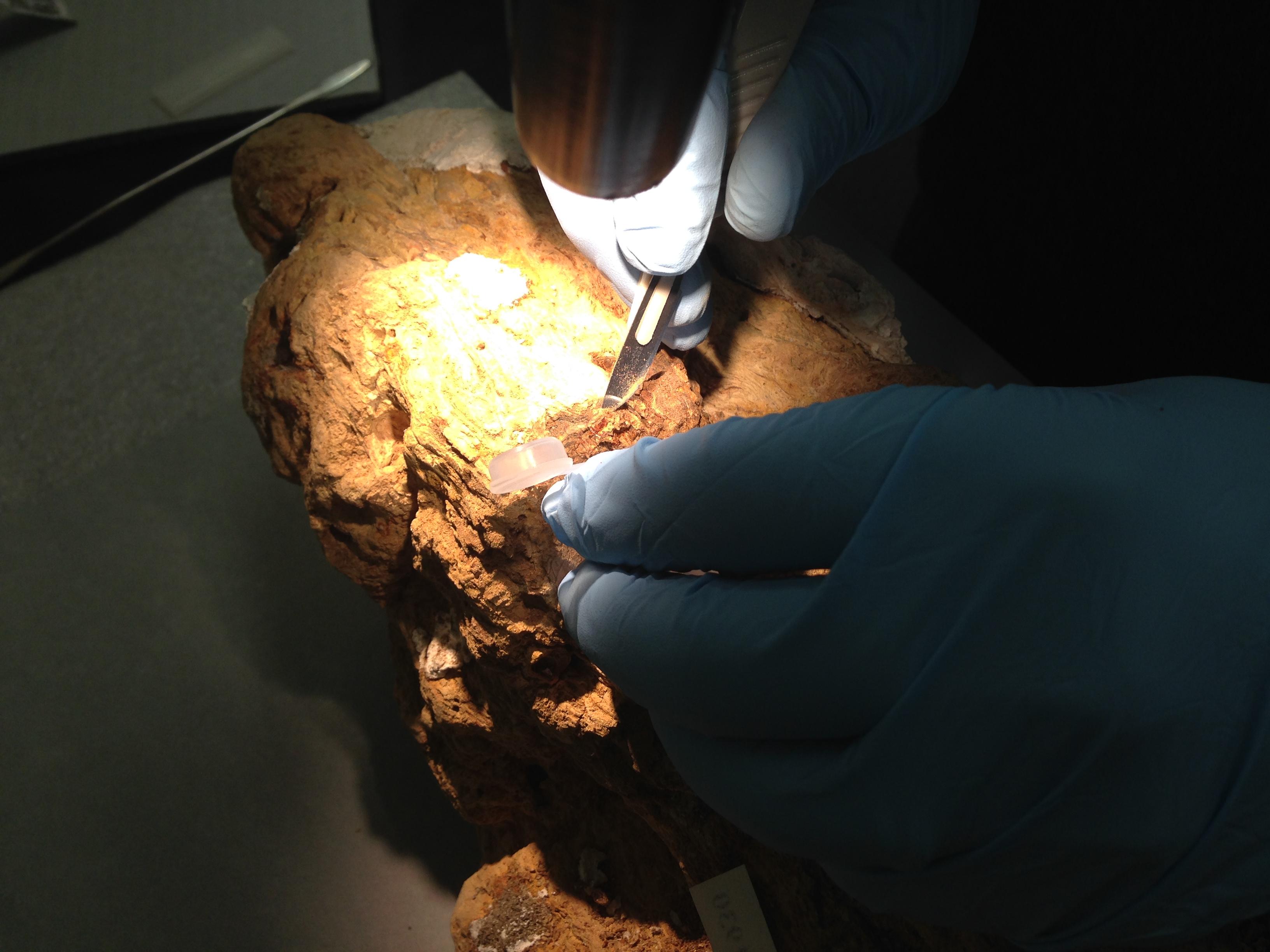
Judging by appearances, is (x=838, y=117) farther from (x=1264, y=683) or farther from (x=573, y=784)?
(x=573, y=784)

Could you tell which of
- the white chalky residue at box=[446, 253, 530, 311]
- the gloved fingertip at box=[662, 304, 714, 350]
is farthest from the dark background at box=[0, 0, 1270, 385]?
the white chalky residue at box=[446, 253, 530, 311]

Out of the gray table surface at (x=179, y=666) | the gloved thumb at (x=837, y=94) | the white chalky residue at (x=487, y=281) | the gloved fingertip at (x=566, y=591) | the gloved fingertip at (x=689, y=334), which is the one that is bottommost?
the gray table surface at (x=179, y=666)

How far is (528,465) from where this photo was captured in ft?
4.48

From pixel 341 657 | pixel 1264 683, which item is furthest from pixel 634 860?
pixel 1264 683

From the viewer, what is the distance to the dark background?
1.53m

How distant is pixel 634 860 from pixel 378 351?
1381mm

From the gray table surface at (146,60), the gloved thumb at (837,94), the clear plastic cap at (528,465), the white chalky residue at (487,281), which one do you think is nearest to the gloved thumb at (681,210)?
the gloved thumb at (837,94)

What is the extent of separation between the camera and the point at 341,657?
8.94 ft

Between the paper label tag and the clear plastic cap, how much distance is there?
954 millimetres

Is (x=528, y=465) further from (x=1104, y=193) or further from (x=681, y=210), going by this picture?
(x=1104, y=193)

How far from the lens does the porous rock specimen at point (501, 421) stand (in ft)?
4.96

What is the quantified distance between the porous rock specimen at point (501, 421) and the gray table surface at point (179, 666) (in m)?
0.47

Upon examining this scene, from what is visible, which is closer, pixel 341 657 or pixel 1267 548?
pixel 1267 548

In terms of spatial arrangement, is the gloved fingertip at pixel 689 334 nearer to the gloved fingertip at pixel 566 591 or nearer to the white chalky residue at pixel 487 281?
the white chalky residue at pixel 487 281
